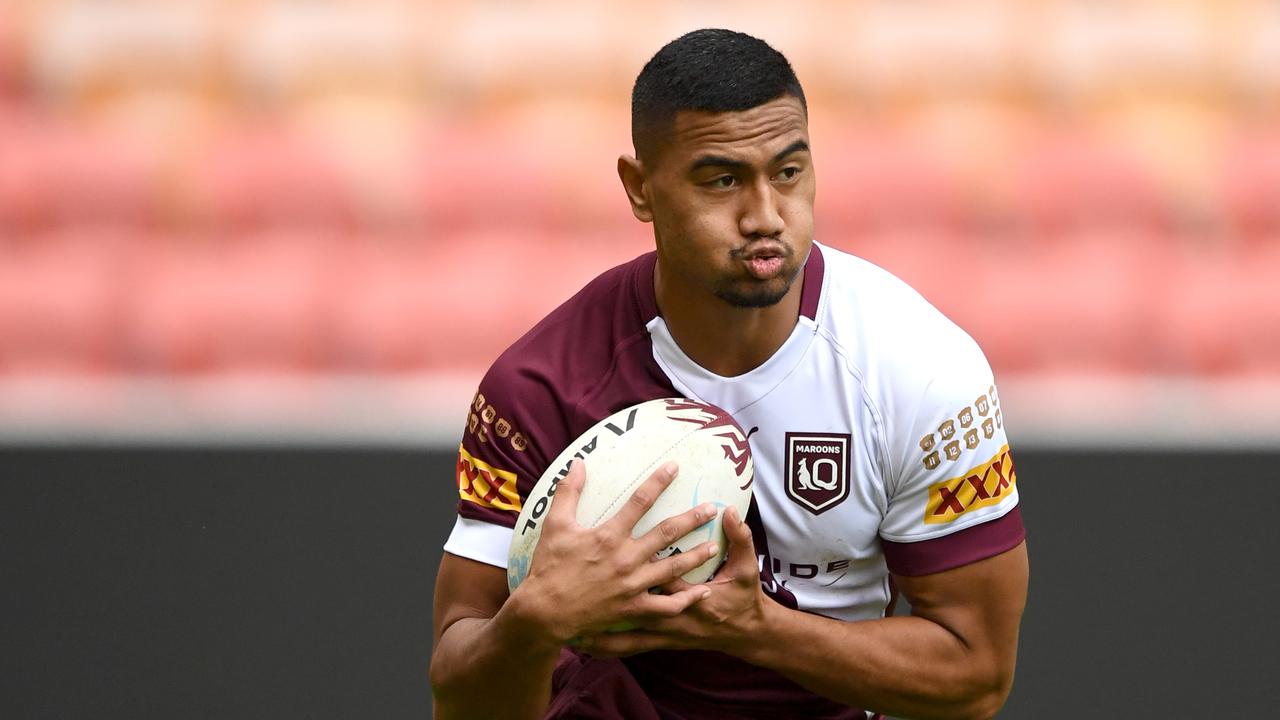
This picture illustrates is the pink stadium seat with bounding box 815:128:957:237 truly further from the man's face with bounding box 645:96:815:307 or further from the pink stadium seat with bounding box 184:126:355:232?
the man's face with bounding box 645:96:815:307

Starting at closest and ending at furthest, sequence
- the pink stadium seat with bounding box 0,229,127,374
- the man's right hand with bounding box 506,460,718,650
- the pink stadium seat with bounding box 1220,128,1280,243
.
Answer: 1. the man's right hand with bounding box 506,460,718,650
2. the pink stadium seat with bounding box 0,229,127,374
3. the pink stadium seat with bounding box 1220,128,1280,243

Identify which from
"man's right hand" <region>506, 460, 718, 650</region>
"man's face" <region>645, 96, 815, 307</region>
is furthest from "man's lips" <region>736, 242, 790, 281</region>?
"man's right hand" <region>506, 460, 718, 650</region>

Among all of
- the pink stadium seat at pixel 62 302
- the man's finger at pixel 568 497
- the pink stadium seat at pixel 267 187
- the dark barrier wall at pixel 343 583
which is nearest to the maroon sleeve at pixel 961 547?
the man's finger at pixel 568 497

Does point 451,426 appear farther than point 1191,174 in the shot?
No

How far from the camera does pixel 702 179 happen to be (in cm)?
240

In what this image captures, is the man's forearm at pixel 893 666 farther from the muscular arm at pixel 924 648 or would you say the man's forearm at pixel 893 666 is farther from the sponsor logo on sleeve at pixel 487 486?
the sponsor logo on sleeve at pixel 487 486

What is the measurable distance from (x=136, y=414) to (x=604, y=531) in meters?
1.82

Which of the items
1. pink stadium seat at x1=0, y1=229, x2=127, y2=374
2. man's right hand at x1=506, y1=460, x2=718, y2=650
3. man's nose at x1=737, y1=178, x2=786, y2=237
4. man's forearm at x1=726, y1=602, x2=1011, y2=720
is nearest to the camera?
man's right hand at x1=506, y1=460, x2=718, y2=650

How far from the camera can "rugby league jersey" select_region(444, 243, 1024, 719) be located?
8.25ft

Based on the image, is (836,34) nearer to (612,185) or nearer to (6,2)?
(612,185)

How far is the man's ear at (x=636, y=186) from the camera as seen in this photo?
253cm

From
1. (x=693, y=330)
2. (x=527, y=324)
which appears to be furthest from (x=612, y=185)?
(x=693, y=330)

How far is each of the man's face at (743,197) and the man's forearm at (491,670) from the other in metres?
0.57

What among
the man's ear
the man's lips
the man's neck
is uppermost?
the man's ear
